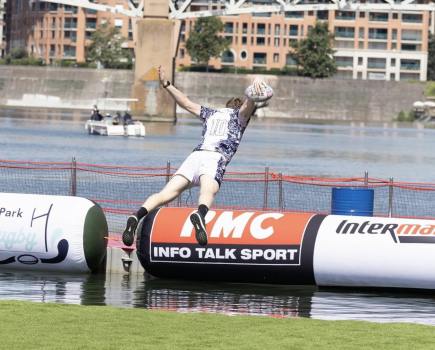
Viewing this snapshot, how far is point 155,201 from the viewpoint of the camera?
1894cm

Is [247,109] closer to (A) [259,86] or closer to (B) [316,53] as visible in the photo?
(A) [259,86]

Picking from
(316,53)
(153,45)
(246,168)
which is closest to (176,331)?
(246,168)

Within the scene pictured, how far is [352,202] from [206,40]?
17076 centimetres

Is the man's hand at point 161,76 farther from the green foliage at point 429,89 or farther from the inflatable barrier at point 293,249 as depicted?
the green foliage at point 429,89

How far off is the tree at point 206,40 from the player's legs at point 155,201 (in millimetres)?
175211

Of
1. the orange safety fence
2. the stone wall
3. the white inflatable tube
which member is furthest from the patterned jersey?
the stone wall

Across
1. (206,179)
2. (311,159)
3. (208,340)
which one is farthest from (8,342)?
(311,159)

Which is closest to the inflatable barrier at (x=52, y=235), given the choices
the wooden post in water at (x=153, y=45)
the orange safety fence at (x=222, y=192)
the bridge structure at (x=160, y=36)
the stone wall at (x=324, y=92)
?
the orange safety fence at (x=222, y=192)

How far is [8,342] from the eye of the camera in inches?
586

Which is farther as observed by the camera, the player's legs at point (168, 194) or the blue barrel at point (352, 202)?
the blue barrel at point (352, 202)

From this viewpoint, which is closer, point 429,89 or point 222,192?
point 222,192

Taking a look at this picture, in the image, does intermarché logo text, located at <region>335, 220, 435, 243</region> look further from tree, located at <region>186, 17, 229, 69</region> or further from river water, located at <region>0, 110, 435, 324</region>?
tree, located at <region>186, 17, 229, 69</region>

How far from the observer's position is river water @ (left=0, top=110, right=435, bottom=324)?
1947cm

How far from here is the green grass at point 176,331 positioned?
595 inches
